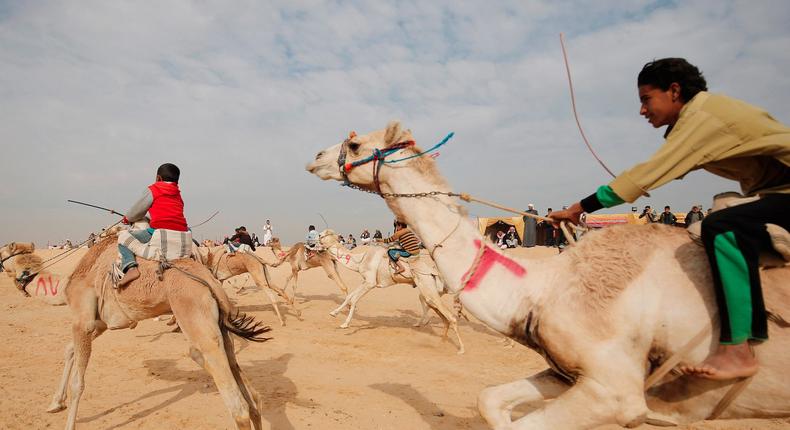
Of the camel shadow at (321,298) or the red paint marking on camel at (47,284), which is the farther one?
the camel shadow at (321,298)

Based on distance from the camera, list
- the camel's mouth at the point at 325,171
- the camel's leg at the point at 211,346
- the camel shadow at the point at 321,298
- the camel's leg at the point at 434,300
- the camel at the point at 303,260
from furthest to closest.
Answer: the camel shadow at the point at 321,298, the camel at the point at 303,260, the camel's leg at the point at 434,300, the camel's leg at the point at 211,346, the camel's mouth at the point at 325,171

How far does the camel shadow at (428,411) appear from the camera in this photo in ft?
17.2

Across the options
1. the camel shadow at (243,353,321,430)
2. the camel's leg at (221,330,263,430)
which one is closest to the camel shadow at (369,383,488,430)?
the camel shadow at (243,353,321,430)

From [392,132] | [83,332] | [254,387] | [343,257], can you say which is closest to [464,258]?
[392,132]

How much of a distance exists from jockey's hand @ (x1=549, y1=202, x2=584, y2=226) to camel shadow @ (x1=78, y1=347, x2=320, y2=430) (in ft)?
12.7

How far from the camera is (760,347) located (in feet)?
7.75

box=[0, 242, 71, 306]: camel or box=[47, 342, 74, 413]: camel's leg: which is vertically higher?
box=[0, 242, 71, 306]: camel

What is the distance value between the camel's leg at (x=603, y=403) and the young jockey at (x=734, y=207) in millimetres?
355

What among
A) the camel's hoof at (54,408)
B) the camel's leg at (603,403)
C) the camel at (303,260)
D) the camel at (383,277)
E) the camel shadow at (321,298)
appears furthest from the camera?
the camel shadow at (321,298)

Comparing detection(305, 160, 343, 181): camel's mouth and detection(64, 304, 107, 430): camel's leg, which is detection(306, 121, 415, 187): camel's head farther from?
detection(64, 304, 107, 430): camel's leg

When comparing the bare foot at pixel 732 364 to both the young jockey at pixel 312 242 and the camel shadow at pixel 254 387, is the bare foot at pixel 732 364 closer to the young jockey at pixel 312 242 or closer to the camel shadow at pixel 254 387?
the camel shadow at pixel 254 387

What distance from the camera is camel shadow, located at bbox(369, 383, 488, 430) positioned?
523cm

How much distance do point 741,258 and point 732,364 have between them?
0.56m

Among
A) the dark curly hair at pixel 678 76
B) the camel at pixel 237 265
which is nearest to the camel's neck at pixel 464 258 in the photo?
the dark curly hair at pixel 678 76
